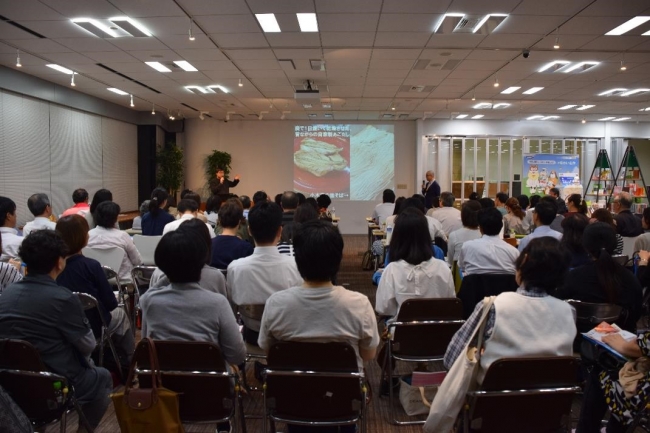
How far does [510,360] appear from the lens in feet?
6.63

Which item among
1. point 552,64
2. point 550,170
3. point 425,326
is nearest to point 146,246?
point 425,326

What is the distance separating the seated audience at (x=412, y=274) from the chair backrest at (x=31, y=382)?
6.23 ft

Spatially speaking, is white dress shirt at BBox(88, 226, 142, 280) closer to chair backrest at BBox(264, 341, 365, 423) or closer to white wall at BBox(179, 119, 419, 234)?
chair backrest at BBox(264, 341, 365, 423)

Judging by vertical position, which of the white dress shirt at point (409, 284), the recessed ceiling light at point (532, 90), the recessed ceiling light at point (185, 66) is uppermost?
the recessed ceiling light at point (532, 90)

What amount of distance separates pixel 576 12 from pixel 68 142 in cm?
934

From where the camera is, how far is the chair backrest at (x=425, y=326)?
313cm

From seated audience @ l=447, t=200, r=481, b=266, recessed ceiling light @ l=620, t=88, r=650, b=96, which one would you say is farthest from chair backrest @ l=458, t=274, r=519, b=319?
recessed ceiling light @ l=620, t=88, r=650, b=96

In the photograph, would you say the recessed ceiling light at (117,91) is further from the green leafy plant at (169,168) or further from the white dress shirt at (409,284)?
the white dress shirt at (409,284)

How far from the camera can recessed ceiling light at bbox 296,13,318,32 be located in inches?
231

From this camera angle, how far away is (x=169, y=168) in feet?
46.6

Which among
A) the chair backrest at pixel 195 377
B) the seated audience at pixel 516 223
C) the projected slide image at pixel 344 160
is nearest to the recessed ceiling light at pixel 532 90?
the seated audience at pixel 516 223

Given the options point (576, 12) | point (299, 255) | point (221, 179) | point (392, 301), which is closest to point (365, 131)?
point (221, 179)

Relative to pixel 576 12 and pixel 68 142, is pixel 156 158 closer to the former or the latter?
pixel 68 142

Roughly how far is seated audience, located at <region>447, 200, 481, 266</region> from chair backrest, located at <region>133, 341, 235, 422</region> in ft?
11.2
